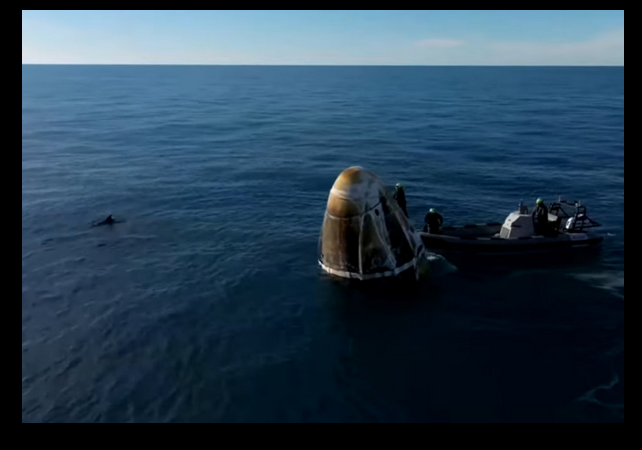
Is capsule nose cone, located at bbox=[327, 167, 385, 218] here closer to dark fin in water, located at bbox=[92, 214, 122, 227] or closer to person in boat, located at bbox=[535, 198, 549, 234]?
person in boat, located at bbox=[535, 198, 549, 234]

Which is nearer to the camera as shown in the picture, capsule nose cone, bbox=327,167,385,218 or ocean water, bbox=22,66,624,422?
ocean water, bbox=22,66,624,422

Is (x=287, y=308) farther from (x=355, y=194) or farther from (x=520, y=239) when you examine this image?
(x=520, y=239)

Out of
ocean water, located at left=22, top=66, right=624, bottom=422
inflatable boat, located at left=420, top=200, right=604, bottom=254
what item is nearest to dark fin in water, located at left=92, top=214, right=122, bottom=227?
ocean water, located at left=22, top=66, right=624, bottom=422

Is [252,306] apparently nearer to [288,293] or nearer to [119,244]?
[288,293]

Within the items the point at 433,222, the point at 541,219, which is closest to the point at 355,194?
the point at 433,222

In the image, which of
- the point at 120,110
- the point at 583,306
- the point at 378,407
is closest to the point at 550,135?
the point at 583,306
